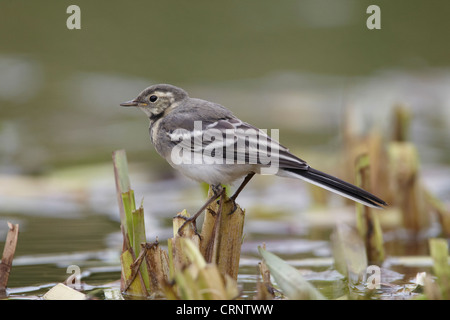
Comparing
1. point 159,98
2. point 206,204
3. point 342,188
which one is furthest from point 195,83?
point 342,188

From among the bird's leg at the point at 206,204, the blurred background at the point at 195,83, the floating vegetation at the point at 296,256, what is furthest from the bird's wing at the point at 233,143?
the blurred background at the point at 195,83

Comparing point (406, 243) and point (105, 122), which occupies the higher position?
point (105, 122)

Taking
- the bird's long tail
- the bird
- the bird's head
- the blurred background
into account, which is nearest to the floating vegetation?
the bird

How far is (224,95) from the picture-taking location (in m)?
14.9

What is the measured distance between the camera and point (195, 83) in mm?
14930

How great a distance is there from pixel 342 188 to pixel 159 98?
2.09 meters

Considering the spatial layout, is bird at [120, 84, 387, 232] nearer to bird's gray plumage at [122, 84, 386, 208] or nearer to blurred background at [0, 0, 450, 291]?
bird's gray plumage at [122, 84, 386, 208]

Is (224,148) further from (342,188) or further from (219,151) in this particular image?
(342,188)

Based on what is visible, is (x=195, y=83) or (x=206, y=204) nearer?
(x=206, y=204)

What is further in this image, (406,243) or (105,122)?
(105,122)

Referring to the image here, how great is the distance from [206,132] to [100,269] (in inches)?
64.3

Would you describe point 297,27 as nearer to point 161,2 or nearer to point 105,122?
point 161,2

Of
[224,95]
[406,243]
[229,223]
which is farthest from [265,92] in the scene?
[229,223]
